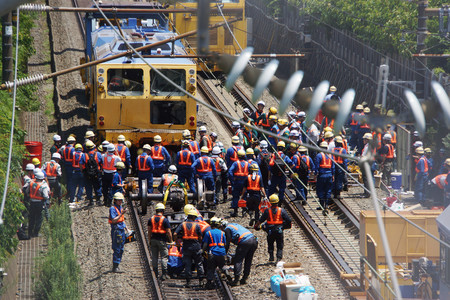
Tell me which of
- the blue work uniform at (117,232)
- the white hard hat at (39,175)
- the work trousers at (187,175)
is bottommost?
the blue work uniform at (117,232)

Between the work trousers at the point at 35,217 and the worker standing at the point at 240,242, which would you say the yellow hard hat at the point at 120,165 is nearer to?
the work trousers at the point at 35,217

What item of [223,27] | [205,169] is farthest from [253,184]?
[223,27]

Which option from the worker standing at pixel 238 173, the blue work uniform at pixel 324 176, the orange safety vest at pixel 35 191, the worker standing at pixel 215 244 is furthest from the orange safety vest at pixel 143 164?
the worker standing at pixel 215 244

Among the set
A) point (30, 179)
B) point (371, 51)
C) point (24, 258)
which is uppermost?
point (371, 51)

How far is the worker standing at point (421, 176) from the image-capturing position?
2041cm

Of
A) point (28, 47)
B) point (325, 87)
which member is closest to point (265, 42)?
point (28, 47)

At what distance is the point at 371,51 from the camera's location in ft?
106

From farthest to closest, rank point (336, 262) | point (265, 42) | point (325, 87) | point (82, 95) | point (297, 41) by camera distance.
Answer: point (265, 42) < point (297, 41) < point (82, 95) < point (336, 262) < point (325, 87)

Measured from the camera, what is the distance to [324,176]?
19641 millimetres

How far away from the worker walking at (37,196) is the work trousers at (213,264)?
187 inches

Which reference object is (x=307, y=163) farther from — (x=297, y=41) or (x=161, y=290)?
(x=297, y=41)

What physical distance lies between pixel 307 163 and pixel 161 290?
5.43 meters

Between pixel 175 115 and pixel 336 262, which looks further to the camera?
pixel 175 115

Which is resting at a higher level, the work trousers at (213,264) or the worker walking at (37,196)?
the worker walking at (37,196)
